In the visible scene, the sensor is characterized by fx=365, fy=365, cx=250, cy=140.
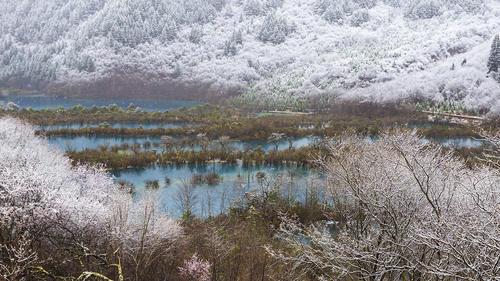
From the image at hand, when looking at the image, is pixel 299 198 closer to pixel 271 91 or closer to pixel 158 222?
pixel 158 222

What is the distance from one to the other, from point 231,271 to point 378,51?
117 m

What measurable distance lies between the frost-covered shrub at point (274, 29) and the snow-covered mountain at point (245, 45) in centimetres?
44

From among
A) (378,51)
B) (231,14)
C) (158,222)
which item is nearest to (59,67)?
(231,14)

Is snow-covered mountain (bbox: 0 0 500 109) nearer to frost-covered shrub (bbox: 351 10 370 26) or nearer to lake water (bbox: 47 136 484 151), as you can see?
frost-covered shrub (bbox: 351 10 370 26)

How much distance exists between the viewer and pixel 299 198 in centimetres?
3269

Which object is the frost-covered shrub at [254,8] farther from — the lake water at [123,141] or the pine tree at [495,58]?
the lake water at [123,141]

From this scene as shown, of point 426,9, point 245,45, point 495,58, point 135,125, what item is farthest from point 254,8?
point 135,125

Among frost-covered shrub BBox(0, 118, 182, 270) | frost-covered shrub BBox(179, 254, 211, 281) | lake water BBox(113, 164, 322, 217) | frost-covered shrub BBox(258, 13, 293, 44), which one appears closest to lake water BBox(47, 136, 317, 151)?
lake water BBox(113, 164, 322, 217)

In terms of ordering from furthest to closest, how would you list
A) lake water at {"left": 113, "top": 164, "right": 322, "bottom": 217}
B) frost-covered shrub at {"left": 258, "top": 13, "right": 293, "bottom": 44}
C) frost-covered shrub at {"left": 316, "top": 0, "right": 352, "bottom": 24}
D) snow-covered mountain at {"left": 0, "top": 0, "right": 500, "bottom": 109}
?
frost-covered shrub at {"left": 316, "top": 0, "right": 352, "bottom": 24}
frost-covered shrub at {"left": 258, "top": 13, "right": 293, "bottom": 44}
snow-covered mountain at {"left": 0, "top": 0, "right": 500, "bottom": 109}
lake water at {"left": 113, "top": 164, "right": 322, "bottom": 217}

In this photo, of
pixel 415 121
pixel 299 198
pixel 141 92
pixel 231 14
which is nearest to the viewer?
→ pixel 299 198

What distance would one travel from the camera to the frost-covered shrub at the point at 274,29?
158 meters

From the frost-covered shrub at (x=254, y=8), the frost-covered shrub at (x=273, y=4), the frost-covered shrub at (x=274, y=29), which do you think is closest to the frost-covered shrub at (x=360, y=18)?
the frost-covered shrub at (x=274, y=29)

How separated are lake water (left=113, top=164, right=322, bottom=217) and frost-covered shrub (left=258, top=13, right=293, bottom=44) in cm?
12207

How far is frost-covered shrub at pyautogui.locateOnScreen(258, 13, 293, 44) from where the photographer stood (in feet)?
517
